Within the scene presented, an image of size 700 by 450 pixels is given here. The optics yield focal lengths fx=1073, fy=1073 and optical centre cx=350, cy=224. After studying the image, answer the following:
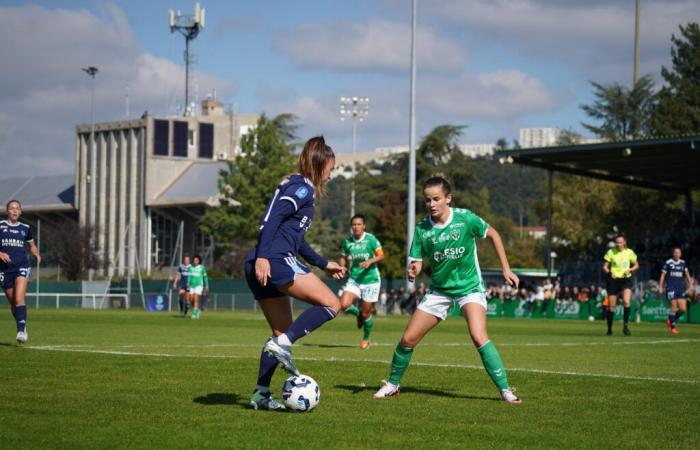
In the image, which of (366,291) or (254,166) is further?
(254,166)

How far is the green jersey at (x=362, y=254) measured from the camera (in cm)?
1939

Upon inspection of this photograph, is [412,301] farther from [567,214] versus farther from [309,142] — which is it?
[309,142]

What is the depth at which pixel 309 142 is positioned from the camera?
29.4ft

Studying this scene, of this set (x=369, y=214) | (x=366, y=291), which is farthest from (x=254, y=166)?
(x=366, y=291)

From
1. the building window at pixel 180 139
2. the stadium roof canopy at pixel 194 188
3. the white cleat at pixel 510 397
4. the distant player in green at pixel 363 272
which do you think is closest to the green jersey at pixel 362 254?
the distant player in green at pixel 363 272

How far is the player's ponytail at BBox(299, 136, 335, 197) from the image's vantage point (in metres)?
8.98

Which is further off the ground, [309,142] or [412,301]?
[309,142]

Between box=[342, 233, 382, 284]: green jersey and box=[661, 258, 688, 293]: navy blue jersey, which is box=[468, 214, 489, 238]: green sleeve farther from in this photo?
box=[661, 258, 688, 293]: navy blue jersey

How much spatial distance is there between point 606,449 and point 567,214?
3121 inches

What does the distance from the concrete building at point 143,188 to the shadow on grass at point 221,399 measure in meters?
74.8

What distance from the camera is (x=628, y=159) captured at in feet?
163

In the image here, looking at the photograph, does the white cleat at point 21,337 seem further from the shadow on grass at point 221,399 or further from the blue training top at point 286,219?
the blue training top at point 286,219

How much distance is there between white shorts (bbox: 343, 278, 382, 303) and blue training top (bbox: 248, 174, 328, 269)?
10.5 meters

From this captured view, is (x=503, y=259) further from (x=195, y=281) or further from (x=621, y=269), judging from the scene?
(x=195, y=281)
